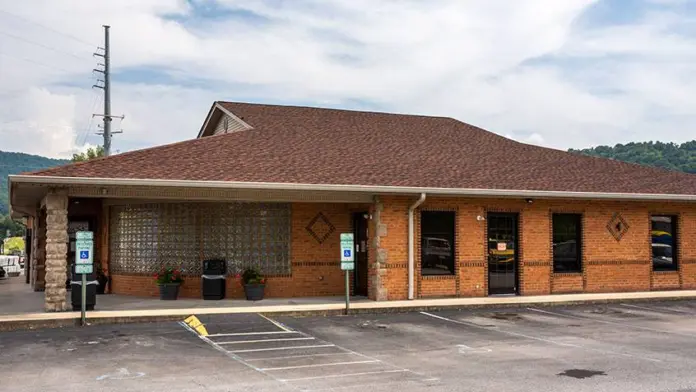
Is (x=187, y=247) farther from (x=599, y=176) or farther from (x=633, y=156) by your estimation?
(x=633, y=156)

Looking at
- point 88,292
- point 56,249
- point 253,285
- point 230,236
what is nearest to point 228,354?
point 88,292

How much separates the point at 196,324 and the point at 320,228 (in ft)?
18.1

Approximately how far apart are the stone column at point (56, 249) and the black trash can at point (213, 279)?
148 inches

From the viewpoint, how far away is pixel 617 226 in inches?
794

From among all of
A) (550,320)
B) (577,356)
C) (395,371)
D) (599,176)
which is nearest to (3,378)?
(395,371)

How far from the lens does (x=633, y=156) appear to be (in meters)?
58.7

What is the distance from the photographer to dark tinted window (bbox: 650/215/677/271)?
820 inches

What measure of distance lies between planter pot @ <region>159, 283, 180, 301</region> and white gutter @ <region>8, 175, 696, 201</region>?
3748 mm

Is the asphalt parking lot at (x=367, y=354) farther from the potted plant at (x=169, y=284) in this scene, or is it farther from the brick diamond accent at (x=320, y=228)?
the brick diamond accent at (x=320, y=228)

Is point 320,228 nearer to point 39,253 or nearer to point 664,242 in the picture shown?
point 664,242

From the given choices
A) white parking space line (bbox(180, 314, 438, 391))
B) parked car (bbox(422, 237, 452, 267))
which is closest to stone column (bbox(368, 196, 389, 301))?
parked car (bbox(422, 237, 452, 267))

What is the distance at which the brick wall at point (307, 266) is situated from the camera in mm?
18422

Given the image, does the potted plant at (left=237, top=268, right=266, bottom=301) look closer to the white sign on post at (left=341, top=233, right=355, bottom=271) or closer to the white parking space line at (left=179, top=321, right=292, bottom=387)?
the white sign on post at (left=341, top=233, right=355, bottom=271)

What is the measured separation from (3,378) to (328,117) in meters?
15.5
